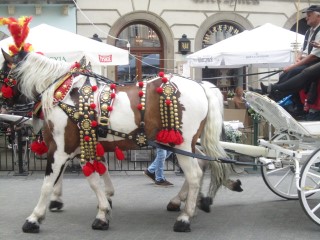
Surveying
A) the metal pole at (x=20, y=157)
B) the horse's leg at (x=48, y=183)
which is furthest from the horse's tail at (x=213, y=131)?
the metal pole at (x=20, y=157)

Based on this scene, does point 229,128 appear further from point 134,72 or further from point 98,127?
point 134,72

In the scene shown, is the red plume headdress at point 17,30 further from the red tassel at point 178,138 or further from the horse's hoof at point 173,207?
the horse's hoof at point 173,207

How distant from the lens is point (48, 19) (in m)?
15.2

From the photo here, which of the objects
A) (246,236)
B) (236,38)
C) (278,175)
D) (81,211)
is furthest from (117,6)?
(246,236)

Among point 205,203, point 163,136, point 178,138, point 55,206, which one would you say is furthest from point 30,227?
point 205,203

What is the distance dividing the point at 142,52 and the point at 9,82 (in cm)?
1059

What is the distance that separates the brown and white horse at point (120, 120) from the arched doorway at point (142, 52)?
10.2 meters

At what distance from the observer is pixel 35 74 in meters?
5.84

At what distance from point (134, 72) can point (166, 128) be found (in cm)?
1084

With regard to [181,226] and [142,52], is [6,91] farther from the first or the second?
[142,52]

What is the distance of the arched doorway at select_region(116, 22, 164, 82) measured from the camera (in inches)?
634

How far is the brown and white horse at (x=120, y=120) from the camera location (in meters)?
5.67

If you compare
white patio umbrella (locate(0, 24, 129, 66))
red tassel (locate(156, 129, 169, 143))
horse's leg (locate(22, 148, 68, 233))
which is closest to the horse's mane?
horse's leg (locate(22, 148, 68, 233))

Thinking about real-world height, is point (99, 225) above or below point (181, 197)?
below
